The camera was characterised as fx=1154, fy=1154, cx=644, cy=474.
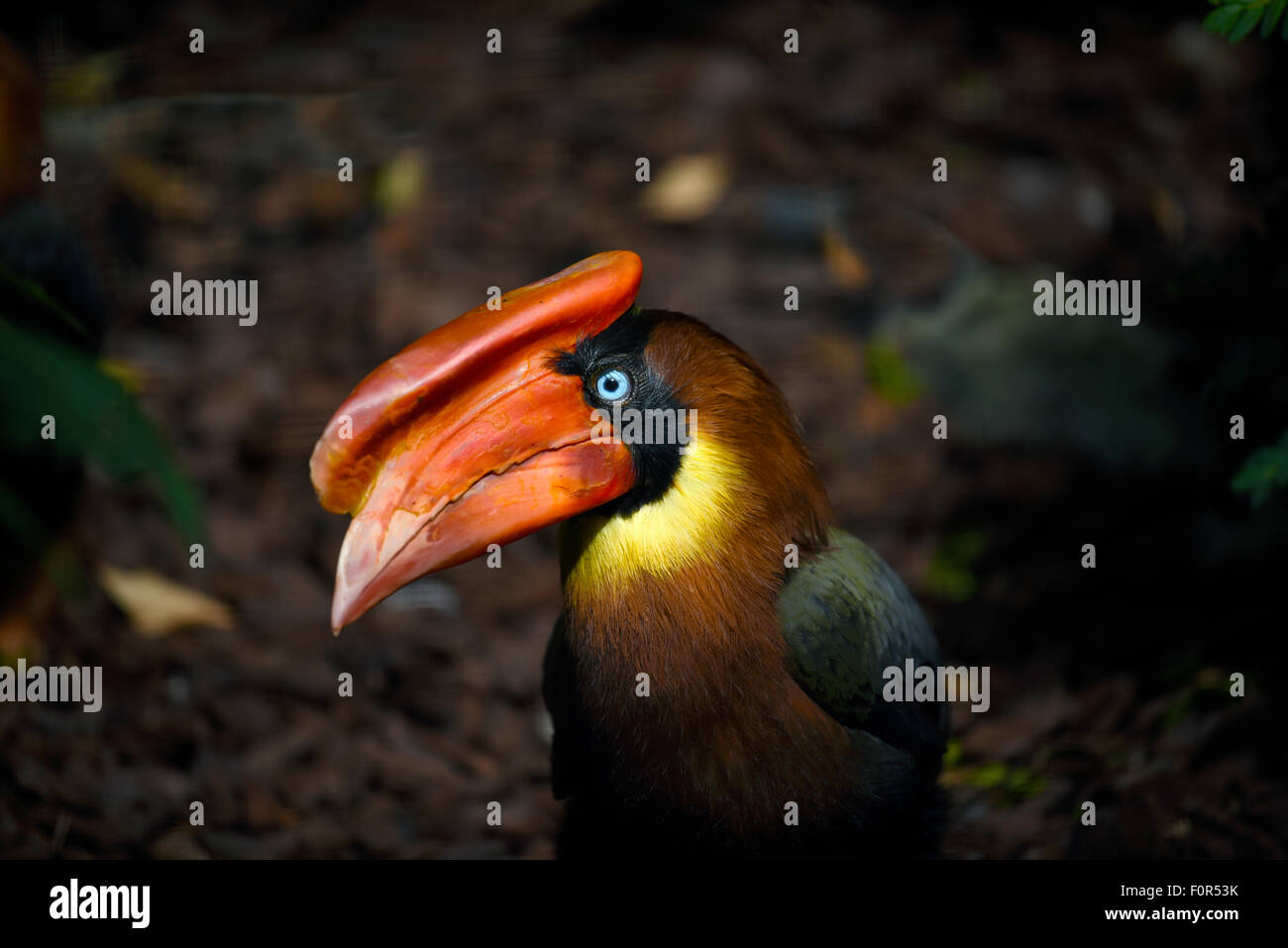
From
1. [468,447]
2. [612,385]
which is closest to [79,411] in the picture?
[468,447]

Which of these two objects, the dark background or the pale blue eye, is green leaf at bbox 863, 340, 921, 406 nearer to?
the dark background

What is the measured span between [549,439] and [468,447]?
0.13 m

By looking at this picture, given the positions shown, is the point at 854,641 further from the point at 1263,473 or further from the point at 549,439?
the point at 1263,473

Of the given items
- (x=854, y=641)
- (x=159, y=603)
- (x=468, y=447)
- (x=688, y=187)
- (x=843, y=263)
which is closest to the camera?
(x=468, y=447)

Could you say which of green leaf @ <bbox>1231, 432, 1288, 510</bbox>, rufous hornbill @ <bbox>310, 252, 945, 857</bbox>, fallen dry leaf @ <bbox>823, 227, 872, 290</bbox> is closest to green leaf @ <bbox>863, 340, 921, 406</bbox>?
fallen dry leaf @ <bbox>823, 227, 872, 290</bbox>

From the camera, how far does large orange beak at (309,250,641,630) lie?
5.96 feet

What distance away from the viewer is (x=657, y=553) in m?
1.99

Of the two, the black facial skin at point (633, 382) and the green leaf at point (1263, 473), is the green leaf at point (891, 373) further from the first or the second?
the black facial skin at point (633, 382)

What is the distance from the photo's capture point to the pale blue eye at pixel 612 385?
76.2 inches

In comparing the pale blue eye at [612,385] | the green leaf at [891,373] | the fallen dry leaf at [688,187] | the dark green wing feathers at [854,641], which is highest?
the fallen dry leaf at [688,187]

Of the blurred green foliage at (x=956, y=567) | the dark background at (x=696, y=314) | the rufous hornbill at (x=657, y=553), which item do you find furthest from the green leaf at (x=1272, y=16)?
the blurred green foliage at (x=956, y=567)

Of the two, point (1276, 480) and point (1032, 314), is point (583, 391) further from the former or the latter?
point (1032, 314)

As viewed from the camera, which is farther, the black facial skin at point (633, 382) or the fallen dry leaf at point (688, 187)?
the fallen dry leaf at point (688, 187)

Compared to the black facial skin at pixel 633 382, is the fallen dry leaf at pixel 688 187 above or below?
above
